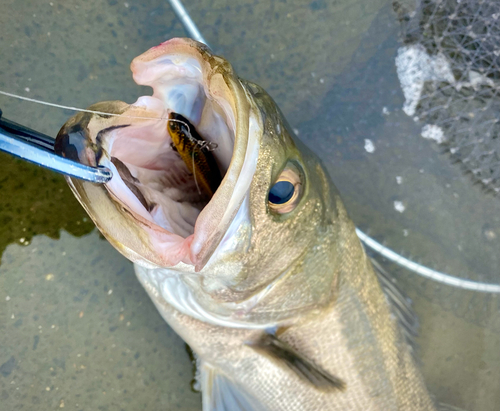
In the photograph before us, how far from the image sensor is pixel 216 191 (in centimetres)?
100

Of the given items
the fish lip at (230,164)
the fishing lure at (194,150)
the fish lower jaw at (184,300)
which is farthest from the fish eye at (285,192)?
the fish lower jaw at (184,300)

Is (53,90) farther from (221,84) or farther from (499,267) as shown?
(499,267)

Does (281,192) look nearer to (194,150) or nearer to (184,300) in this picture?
(194,150)

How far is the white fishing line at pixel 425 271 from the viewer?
90.5 inches

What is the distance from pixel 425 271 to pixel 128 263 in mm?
1748

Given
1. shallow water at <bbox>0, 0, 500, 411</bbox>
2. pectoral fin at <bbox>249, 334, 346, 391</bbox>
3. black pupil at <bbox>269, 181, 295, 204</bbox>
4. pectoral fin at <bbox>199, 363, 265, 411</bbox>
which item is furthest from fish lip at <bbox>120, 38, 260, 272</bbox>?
shallow water at <bbox>0, 0, 500, 411</bbox>

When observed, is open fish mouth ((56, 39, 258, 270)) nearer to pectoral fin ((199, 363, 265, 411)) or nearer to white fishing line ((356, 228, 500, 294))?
pectoral fin ((199, 363, 265, 411))

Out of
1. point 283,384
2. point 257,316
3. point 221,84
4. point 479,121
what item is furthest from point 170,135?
point 479,121

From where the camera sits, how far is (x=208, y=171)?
128 centimetres

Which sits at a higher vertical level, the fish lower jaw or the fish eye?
the fish eye

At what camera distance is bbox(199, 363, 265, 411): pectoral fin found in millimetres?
1825

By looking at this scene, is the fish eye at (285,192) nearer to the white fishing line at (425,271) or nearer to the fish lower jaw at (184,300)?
the fish lower jaw at (184,300)

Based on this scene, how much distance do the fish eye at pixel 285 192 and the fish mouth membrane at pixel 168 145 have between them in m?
0.21

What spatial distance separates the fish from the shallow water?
462 mm
